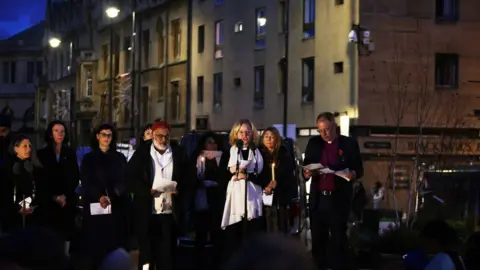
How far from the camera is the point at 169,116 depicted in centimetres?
5225

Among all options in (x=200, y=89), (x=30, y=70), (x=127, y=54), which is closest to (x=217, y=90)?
(x=200, y=89)

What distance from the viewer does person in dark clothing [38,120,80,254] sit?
1184 centimetres

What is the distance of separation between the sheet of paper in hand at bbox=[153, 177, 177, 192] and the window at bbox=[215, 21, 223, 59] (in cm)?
3547

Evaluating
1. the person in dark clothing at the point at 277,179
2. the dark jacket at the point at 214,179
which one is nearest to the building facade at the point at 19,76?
the dark jacket at the point at 214,179

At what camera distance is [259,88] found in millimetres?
43906

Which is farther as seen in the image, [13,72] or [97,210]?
[13,72]

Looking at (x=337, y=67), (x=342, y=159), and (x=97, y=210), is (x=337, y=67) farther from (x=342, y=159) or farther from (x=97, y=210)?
(x=97, y=210)

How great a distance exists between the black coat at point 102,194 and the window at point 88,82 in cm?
5496

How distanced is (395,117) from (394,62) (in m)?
2.10

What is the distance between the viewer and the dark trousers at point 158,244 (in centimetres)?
1191

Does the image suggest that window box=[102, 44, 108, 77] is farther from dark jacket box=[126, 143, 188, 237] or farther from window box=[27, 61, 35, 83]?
dark jacket box=[126, 143, 188, 237]

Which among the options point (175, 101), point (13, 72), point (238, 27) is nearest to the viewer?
point (238, 27)

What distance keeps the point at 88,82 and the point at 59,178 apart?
55.5 m

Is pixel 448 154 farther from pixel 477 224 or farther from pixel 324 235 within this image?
pixel 324 235
